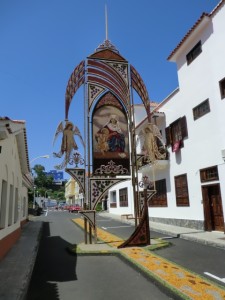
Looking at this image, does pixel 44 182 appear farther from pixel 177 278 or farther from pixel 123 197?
pixel 177 278

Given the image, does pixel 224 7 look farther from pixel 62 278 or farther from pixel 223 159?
pixel 62 278

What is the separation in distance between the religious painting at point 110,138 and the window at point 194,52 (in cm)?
607

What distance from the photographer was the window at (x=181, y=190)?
15.4 meters

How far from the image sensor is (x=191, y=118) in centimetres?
1485

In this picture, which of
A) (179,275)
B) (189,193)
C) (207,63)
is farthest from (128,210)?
(179,275)

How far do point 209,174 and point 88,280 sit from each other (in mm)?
8915

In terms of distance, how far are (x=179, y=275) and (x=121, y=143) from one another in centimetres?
576

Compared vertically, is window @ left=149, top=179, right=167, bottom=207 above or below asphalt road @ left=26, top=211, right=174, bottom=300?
above

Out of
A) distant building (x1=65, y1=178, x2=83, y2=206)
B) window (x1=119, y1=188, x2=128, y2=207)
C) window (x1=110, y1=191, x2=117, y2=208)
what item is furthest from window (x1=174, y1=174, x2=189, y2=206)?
distant building (x1=65, y1=178, x2=83, y2=206)

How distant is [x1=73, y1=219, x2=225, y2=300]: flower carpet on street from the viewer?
4926 millimetres

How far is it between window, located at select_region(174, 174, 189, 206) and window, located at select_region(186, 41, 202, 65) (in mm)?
6284

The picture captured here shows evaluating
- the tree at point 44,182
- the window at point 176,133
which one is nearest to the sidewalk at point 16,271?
the window at point 176,133

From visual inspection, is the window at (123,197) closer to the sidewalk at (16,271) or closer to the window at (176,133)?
the window at (176,133)

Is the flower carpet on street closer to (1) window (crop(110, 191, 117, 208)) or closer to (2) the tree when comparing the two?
(1) window (crop(110, 191, 117, 208))
